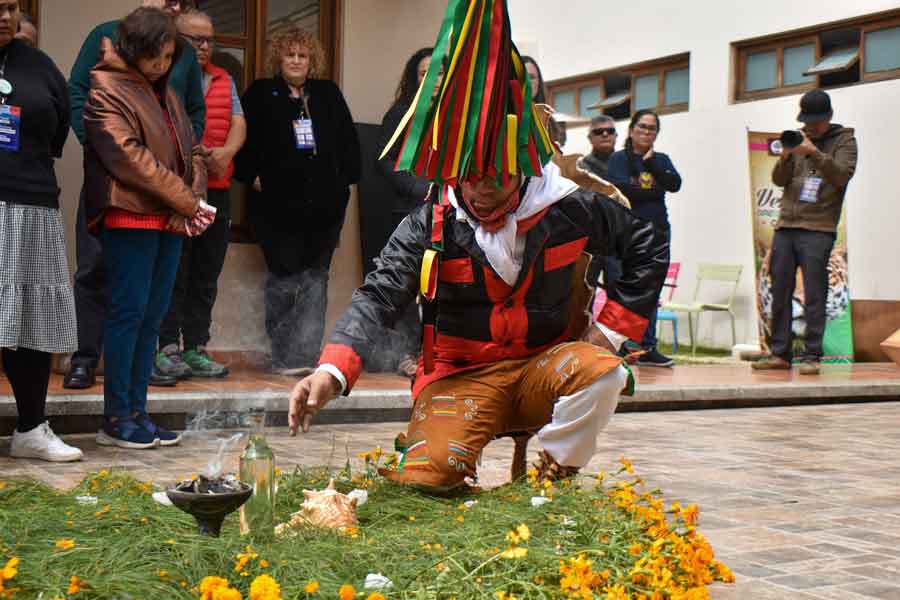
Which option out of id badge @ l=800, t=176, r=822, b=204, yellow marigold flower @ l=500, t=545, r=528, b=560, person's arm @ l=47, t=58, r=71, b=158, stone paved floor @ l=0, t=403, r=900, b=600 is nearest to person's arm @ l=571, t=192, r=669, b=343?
stone paved floor @ l=0, t=403, r=900, b=600

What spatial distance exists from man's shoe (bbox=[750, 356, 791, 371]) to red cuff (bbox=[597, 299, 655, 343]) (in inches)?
258

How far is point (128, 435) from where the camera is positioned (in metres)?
5.61

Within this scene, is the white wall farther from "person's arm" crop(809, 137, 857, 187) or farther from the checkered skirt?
the checkered skirt

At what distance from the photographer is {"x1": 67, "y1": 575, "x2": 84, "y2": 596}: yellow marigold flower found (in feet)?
8.50

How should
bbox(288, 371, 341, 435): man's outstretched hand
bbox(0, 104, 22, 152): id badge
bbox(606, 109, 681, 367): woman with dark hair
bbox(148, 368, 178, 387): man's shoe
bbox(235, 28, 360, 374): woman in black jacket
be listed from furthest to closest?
bbox(606, 109, 681, 367): woman with dark hair < bbox(235, 28, 360, 374): woman in black jacket < bbox(148, 368, 178, 387): man's shoe < bbox(0, 104, 22, 152): id badge < bbox(288, 371, 341, 435): man's outstretched hand

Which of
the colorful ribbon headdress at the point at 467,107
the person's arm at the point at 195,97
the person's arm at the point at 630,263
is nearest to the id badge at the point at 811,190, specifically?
the person's arm at the point at 195,97

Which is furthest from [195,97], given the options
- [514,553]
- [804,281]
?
[804,281]

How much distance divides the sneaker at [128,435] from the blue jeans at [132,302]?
0.04m

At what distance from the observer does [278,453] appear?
577cm

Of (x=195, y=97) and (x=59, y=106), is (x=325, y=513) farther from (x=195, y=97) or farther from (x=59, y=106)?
(x=195, y=97)

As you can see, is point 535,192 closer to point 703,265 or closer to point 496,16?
point 496,16

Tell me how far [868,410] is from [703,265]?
7.67m

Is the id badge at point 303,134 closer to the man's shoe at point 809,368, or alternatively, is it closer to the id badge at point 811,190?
the id badge at point 811,190

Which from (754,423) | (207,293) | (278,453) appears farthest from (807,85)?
(278,453)
